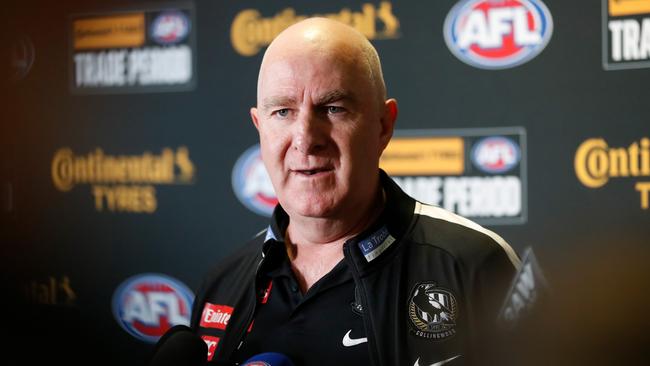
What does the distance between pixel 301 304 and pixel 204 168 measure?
133 centimetres

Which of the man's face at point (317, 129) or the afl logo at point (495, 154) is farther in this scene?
the afl logo at point (495, 154)

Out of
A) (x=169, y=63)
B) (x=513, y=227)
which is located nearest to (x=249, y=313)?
(x=513, y=227)

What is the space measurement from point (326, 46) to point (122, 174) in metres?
1.60

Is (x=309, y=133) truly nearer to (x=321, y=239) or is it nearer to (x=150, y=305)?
(x=321, y=239)

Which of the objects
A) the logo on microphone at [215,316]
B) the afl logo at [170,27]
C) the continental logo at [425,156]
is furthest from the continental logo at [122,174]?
the logo on microphone at [215,316]

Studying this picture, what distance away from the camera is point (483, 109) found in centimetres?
200

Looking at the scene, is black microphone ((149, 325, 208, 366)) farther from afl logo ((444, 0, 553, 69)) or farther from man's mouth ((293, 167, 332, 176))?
afl logo ((444, 0, 553, 69))

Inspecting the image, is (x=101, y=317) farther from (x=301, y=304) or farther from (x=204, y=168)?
(x=301, y=304)

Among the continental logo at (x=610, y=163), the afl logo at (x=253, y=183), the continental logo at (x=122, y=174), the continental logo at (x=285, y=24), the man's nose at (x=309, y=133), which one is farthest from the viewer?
the continental logo at (x=122, y=174)

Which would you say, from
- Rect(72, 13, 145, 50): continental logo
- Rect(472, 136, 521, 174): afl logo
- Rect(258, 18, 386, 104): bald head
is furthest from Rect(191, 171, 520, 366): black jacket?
Rect(72, 13, 145, 50): continental logo

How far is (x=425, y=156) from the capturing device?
2.07m

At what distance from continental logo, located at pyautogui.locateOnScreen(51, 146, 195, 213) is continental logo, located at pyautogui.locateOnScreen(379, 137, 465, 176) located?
2.25 ft

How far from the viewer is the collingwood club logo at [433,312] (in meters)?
1.05

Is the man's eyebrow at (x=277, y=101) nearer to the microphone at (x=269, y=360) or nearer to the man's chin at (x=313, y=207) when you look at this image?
the man's chin at (x=313, y=207)
